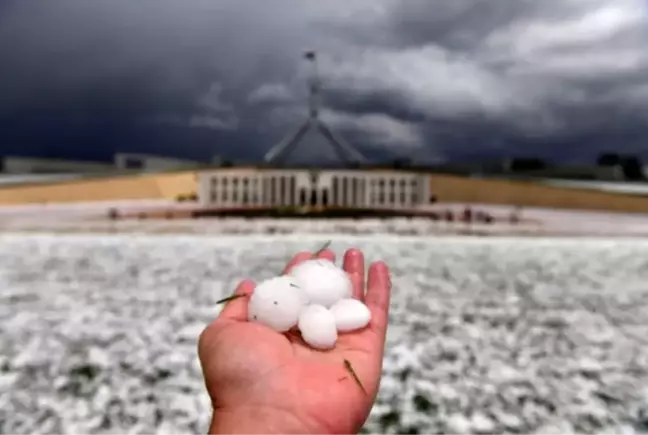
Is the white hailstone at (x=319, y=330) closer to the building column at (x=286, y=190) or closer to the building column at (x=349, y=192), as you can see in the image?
the building column at (x=349, y=192)

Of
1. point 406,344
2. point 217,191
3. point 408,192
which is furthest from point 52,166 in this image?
point 406,344

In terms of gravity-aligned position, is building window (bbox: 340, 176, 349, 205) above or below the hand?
below

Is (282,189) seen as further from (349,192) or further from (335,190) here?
(349,192)

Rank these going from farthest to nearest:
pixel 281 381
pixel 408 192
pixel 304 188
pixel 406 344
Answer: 1. pixel 408 192
2. pixel 304 188
3. pixel 406 344
4. pixel 281 381

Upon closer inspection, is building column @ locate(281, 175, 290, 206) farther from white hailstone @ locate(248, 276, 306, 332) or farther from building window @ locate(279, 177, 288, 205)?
white hailstone @ locate(248, 276, 306, 332)

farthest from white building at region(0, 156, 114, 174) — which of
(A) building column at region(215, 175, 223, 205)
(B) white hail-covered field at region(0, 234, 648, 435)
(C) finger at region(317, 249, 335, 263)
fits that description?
(C) finger at region(317, 249, 335, 263)

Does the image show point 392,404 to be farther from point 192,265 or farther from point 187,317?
point 192,265

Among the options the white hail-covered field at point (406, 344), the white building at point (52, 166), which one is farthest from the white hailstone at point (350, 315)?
the white building at point (52, 166)

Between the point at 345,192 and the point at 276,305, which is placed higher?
the point at 276,305

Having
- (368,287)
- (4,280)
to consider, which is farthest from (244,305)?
(4,280)
